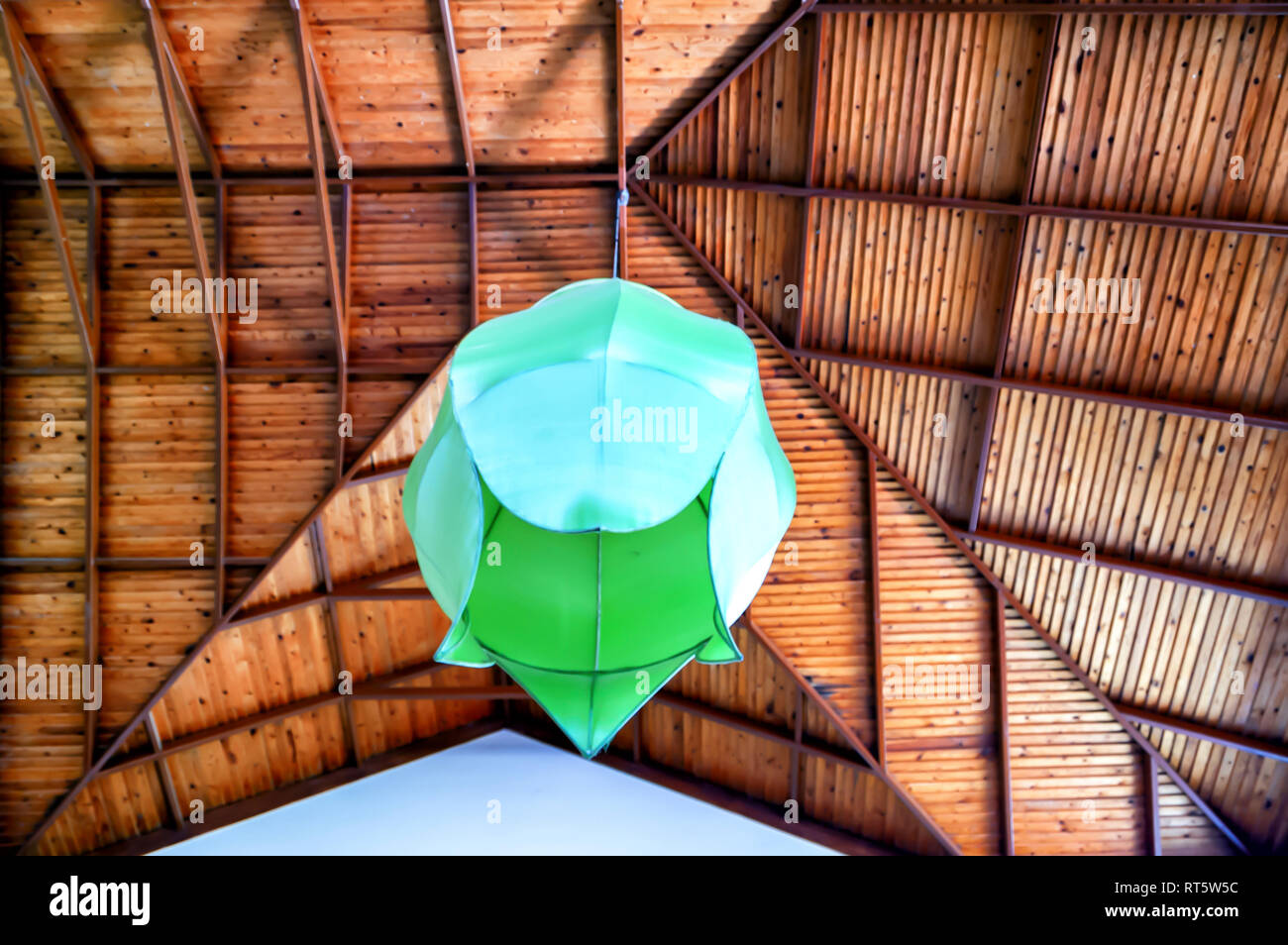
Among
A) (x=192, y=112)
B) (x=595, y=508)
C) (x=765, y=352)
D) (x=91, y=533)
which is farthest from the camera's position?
(x=765, y=352)

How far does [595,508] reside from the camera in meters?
6.29

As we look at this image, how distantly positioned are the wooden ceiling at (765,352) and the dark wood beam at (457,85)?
13cm

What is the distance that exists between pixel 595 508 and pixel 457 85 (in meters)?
10.0

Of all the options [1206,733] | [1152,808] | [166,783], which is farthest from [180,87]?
[1152,808]

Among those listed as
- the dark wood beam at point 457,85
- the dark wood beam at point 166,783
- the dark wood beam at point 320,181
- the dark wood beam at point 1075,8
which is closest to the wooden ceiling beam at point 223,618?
the dark wood beam at point 166,783

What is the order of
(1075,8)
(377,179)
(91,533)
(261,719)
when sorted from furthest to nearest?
(261,719) → (91,533) → (377,179) → (1075,8)

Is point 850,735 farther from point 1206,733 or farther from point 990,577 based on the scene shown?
point 1206,733

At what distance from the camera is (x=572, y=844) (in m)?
17.3

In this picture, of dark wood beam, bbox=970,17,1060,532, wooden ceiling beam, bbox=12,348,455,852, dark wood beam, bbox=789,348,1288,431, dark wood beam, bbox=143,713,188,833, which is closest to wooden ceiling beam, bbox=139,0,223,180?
wooden ceiling beam, bbox=12,348,455,852

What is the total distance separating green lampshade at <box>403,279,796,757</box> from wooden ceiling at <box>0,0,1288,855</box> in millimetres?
8483

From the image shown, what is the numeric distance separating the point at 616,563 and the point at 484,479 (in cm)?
115

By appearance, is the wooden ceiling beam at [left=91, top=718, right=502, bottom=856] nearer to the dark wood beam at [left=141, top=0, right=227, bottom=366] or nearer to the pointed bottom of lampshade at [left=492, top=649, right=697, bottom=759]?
the dark wood beam at [left=141, top=0, right=227, bottom=366]
